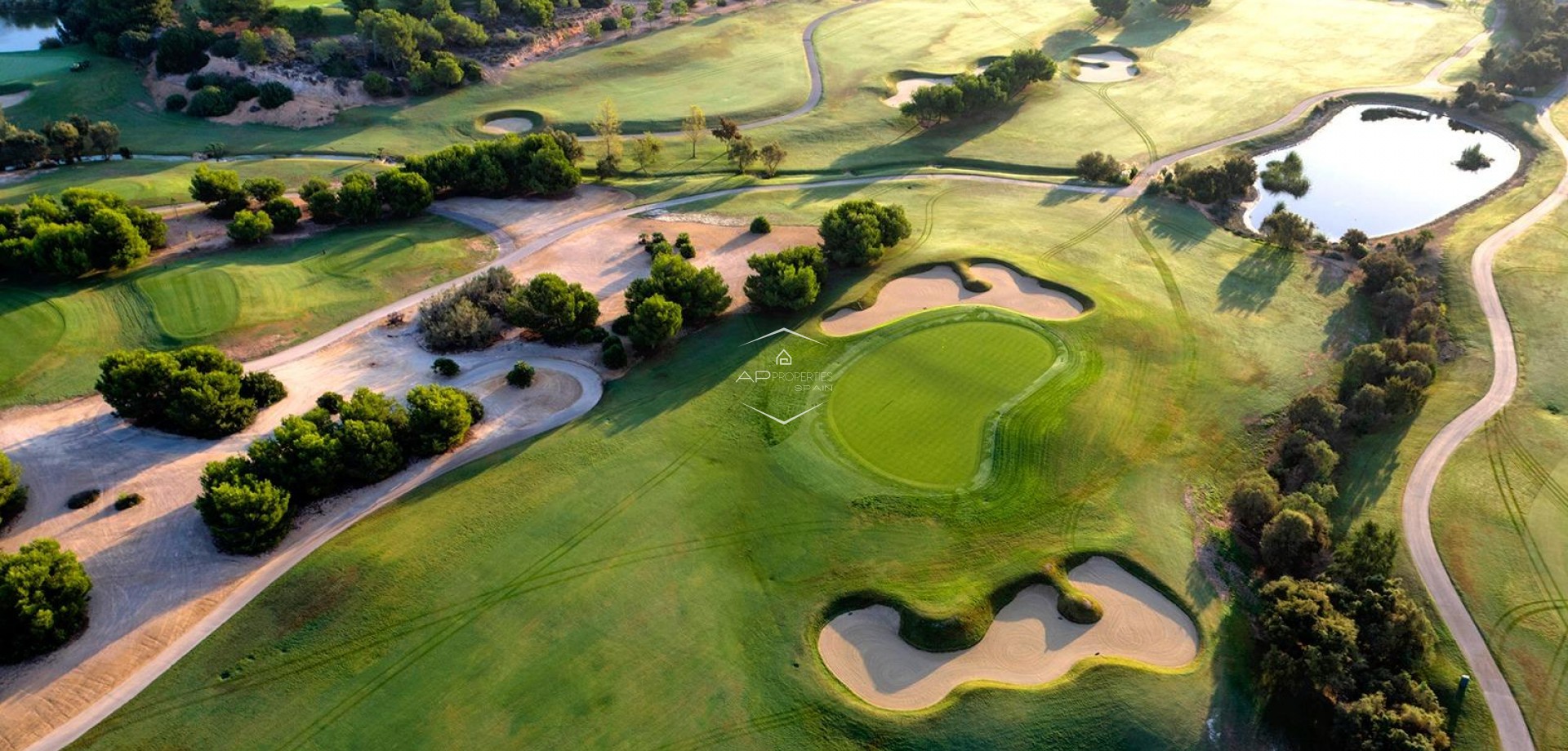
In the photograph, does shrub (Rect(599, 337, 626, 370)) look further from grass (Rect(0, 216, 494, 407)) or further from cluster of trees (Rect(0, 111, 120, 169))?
cluster of trees (Rect(0, 111, 120, 169))

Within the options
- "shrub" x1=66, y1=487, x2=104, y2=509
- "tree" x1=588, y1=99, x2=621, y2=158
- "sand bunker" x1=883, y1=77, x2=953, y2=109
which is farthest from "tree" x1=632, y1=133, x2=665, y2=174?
"shrub" x1=66, y1=487, x2=104, y2=509

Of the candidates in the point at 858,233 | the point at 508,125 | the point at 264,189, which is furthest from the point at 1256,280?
the point at 264,189

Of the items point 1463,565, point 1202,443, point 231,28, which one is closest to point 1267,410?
point 1202,443

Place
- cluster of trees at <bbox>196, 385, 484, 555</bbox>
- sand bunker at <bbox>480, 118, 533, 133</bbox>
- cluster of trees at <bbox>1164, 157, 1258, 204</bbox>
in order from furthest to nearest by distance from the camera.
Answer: sand bunker at <bbox>480, 118, 533, 133</bbox> < cluster of trees at <bbox>1164, 157, 1258, 204</bbox> < cluster of trees at <bbox>196, 385, 484, 555</bbox>

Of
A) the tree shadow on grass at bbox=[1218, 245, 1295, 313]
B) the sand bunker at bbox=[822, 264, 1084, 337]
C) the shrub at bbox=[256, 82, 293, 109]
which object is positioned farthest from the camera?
the shrub at bbox=[256, 82, 293, 109]

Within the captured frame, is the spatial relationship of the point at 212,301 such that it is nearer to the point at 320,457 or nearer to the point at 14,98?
the point at 320,457

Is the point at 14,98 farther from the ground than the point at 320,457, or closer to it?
farther from the ground
